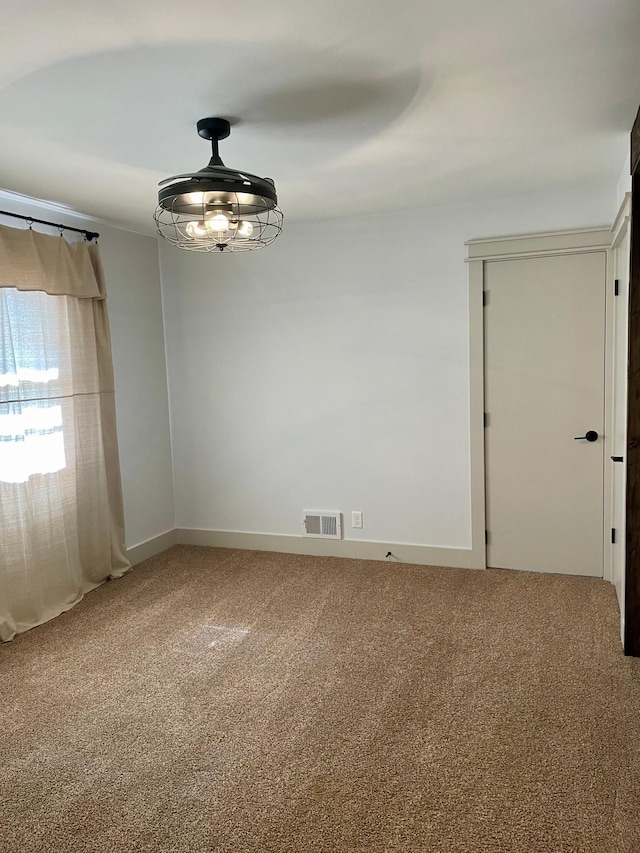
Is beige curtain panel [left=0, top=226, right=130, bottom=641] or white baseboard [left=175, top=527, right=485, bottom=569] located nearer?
beige curtain panel [left=0, top=226, right=130, bottom=641]

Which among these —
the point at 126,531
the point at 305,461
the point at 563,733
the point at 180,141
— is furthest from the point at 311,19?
the point at 126,531

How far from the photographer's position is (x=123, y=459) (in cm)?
470

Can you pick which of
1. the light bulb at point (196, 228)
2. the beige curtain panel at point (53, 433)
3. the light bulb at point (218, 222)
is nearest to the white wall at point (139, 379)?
the beige curtain panel at point (53, 433)

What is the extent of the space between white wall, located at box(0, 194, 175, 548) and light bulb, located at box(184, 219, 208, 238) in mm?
1998

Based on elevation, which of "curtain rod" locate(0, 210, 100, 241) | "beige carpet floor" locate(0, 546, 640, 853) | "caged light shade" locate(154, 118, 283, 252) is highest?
"curtain rod" locate(0, 210, 100, 241)

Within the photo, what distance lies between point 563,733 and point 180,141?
294 cm

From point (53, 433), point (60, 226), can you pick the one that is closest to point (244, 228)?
point (60, 226)

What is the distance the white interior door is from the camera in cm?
409

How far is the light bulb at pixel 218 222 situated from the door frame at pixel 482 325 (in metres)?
2.20

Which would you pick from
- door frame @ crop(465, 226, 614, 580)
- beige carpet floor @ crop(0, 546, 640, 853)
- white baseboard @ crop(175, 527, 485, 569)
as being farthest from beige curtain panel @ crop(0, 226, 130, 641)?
door frame @ crop(465, 226, 614, 580)

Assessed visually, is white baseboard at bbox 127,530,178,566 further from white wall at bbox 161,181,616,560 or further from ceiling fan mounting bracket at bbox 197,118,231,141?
ceiling fan mounting bracket at bbox 197,118,231,141

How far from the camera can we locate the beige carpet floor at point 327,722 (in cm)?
209

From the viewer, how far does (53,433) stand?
3934mm

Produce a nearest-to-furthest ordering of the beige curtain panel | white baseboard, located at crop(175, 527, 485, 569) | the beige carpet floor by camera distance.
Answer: the beige carpet floor → the beige curtain panel → white baseboard, located at crop(175, 527, 485, 569)
